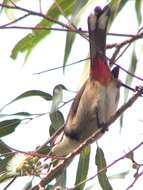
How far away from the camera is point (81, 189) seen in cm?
239

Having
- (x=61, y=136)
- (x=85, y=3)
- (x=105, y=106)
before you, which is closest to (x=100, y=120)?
(x=105, y=106)

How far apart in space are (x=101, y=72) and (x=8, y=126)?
1.39ft

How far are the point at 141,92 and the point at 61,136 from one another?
1.99ft

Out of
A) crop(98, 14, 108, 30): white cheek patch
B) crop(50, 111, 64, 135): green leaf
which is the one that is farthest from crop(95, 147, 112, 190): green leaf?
crop(98, 14, 108, 30): white cheek patch

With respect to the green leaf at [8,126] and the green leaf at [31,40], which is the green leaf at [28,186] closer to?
the green leaf at [8,126]

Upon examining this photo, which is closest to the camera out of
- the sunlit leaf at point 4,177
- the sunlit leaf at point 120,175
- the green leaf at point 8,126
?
the sunlit leaf at point 4,177

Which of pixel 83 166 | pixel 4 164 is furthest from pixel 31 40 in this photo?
pixel 4 164

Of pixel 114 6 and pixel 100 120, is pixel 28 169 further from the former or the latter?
pixel 114 6

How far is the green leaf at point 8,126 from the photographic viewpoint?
242 centimetres

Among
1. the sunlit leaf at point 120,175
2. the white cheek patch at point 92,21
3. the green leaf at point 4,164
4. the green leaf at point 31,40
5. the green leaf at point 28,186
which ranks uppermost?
the green leaf at point 31,40

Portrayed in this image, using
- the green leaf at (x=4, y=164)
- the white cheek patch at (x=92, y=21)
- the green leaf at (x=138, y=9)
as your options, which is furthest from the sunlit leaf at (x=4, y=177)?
the green leaf at (x=138, y=9)

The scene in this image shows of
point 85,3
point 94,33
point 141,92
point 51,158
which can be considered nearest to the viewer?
point 141,92

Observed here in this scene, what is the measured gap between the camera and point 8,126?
245 centimetres

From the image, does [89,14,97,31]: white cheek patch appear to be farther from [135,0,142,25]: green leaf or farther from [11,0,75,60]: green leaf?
[11,0,75,60]: green leaf
